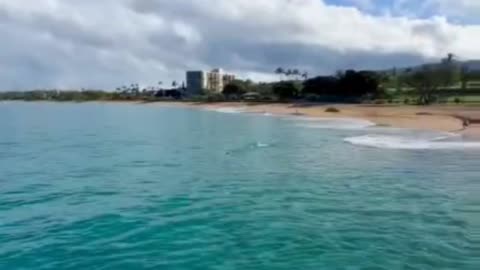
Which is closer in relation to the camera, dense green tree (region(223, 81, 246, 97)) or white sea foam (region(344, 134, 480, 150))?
white sea foam (region(344, 134, 480, 150))

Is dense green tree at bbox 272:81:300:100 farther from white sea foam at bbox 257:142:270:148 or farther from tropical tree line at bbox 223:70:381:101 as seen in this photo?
white sea foam at bbox 257:142:270:148

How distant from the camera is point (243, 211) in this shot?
1358cm

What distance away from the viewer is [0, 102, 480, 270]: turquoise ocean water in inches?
386

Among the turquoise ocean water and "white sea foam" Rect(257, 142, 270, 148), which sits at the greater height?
the turquoise ocean water

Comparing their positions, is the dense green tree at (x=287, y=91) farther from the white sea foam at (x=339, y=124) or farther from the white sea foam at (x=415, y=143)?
the white sea foam at (x=415, y=143)

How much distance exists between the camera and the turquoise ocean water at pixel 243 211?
980 cm

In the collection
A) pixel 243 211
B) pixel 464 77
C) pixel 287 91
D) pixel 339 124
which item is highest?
pixel 464 77

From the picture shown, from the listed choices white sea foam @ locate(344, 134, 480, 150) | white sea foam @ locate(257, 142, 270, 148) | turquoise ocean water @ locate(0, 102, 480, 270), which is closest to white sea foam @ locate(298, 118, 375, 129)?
white sea foam @ locate(344, 134, 480, 150)

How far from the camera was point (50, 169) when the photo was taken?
2244cm

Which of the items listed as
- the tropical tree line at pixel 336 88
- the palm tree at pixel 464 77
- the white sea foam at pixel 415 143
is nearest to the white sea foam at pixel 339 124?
the white sea foam at pixel 415 143

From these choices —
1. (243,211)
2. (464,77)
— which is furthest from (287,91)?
(243,211)

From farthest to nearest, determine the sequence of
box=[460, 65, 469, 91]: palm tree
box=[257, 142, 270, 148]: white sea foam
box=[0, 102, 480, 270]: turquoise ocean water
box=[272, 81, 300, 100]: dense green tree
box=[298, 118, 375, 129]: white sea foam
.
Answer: box=[272, 81, 300, 100]: dense green tree
box=[460, 65, 469, 91]: palm tree
box=[298, 118, 375, 129]: white sea foam
box=[257, 142, 270, 148]: white sea foam
box=[0, 102, 480, 270]: turquoise ocean water

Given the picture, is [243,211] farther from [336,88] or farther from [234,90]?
[234,90]

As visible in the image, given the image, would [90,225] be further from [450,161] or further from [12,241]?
[450,161]
